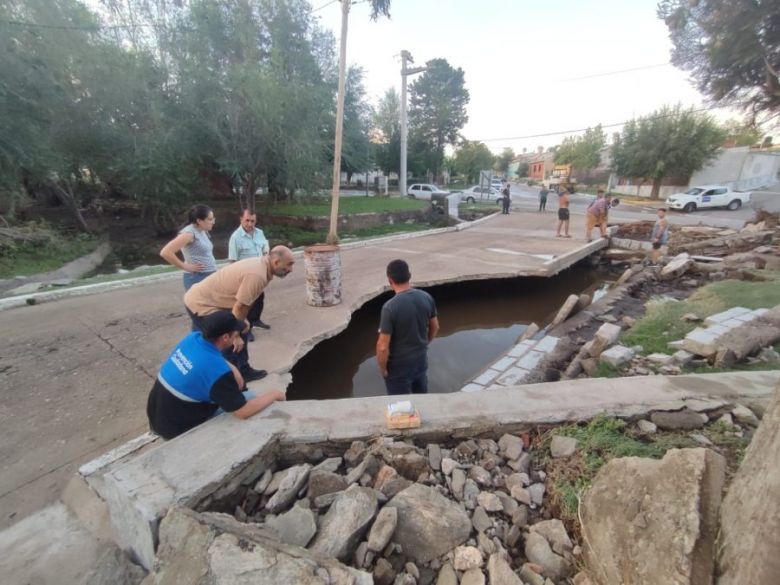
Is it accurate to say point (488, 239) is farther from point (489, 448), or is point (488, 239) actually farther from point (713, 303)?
point (489, 448)

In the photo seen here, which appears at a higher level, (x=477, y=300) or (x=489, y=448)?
(x=489, y=448)

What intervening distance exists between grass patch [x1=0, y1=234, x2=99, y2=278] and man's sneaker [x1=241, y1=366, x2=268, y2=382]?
9653 mm

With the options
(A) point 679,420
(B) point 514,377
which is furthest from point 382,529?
(B) point 514,377

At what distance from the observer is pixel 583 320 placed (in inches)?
245

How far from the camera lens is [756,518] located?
3.74 ft

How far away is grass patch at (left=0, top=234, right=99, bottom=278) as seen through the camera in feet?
30.6

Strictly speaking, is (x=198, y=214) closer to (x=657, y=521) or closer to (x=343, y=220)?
(x=657, y=521)

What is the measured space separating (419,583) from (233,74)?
15.8 metres

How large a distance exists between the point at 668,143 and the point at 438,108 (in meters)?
25.1

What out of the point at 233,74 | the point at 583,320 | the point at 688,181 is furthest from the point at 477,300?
the point at 688,181

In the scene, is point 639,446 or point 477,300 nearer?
point 639,446

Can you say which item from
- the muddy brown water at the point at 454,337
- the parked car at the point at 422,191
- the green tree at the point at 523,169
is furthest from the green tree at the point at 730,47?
the green tree at the point at 523,169

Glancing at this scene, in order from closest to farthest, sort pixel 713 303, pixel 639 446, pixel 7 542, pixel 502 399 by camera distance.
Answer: pixel 7 542 < pixel 639 446 < pixel 502 399 < pixel 713 303

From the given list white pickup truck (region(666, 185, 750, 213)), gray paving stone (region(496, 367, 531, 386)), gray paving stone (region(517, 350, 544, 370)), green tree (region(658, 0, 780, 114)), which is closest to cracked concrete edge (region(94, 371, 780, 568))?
gray paving stone (region(496, 367, 531, 386))
